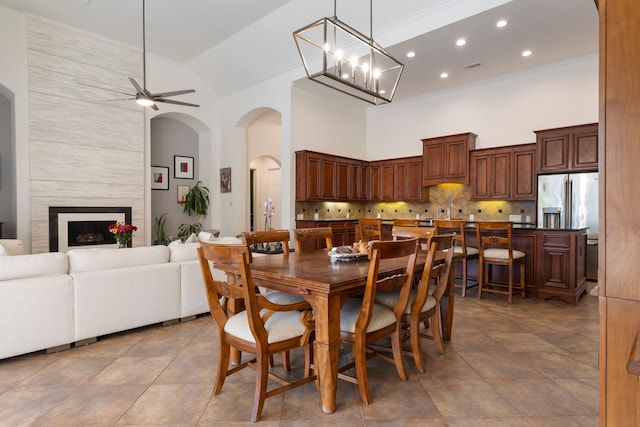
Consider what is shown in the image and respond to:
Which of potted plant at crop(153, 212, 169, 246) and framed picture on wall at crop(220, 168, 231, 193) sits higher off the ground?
framed picture on wall at crop(220, 168, 231, 193)

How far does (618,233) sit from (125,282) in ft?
11.2

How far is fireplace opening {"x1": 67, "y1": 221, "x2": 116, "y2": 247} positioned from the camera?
6090 millimetres

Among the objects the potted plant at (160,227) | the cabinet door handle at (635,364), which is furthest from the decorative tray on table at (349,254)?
the potted plant at (160,227)

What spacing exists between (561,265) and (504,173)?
2317 mm

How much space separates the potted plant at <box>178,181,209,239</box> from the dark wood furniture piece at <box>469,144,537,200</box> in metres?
5.64

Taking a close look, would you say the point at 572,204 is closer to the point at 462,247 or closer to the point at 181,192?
the point at 462,247

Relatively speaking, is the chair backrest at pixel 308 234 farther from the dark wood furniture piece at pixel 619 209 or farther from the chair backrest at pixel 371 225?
the dark wood furniture piece at pixel 619 209

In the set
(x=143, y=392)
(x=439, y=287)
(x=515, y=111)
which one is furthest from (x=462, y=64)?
(x=143, y=392)

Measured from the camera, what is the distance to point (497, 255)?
177 inches

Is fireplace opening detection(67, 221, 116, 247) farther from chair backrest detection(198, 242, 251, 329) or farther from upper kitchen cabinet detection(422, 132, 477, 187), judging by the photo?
upper kitchen cabinet detection(422, 132, 477, 187)

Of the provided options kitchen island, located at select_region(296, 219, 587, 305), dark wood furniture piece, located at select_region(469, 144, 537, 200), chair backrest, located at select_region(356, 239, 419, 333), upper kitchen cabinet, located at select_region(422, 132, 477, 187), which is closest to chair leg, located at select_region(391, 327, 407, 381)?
chair backrest, located at select_region(356, 239, 419, 333)

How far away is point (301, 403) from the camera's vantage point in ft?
6.73

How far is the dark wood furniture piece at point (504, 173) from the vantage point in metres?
5.91

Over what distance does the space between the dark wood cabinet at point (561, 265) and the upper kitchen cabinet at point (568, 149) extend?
130 centimetres
